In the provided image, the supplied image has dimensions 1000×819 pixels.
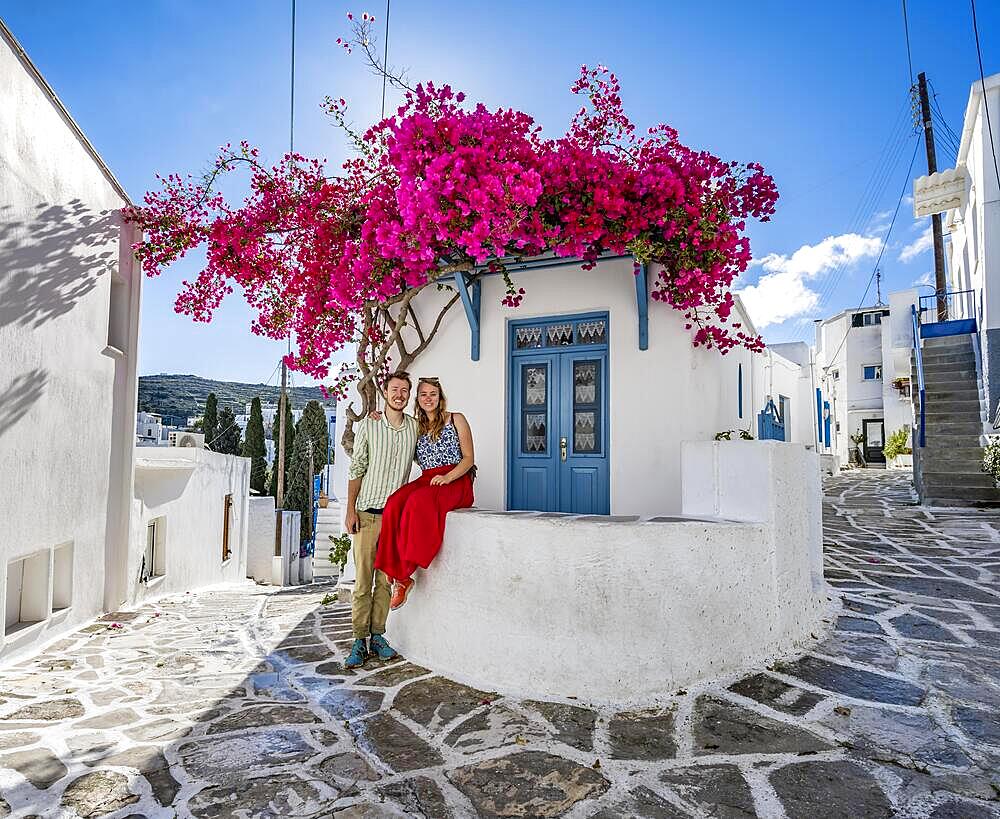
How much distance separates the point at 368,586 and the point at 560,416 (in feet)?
7.81

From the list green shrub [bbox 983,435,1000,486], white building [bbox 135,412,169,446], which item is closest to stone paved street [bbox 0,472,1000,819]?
green shrub [bbox 983,435,1000,486]

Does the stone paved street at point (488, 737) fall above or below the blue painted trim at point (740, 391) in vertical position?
below

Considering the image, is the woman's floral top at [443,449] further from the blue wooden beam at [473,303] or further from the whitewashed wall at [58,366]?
the whitewashed wall at [58,366]

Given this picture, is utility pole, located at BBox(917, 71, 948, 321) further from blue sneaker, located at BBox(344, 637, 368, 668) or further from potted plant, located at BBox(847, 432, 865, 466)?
blue sneaker, located at BBox(344, 637, 368, 668)

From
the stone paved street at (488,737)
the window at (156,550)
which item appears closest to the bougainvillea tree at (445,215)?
the stone paved street at (488,737)

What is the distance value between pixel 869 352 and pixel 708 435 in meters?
28.3

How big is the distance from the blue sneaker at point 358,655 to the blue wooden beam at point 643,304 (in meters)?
3.43

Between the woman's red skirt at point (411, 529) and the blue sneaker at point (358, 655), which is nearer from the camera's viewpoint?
the woman's red skirt at point (411, 529)

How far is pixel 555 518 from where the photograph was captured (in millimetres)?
4434

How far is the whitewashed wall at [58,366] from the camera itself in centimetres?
519

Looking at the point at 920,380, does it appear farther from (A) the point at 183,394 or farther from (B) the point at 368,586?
(A) the point at 183,394

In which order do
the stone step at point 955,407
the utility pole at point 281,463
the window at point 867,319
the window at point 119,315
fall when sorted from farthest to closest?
1. the window at point 867,319
2. the utility pole at point 281,463
3. the stone step at point 955,407
4. the window at point 119,315

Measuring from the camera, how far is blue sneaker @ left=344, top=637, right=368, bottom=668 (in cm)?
499

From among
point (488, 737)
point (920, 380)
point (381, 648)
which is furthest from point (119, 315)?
point (920, 380)
